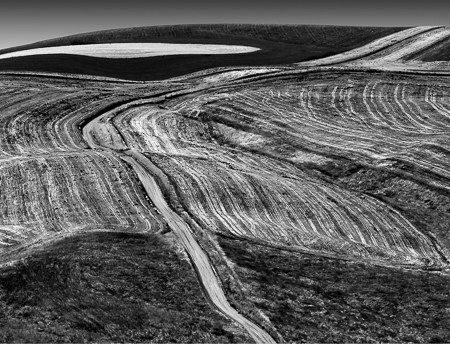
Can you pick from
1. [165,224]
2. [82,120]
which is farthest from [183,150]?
[165,224]

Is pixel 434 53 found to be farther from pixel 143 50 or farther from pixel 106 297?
pixel 106 297

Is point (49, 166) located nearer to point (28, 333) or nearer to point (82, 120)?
point (82, 120)

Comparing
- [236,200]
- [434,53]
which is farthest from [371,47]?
[236,200]

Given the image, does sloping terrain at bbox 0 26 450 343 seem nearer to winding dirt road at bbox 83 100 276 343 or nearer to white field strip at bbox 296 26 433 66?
winding dirt road at bbox 83 100 276 343

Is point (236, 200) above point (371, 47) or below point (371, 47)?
below

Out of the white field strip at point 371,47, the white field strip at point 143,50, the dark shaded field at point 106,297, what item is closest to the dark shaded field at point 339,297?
the dark shaded field at point 106,297

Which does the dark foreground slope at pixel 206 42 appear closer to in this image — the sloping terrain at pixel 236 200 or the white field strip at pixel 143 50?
the white field strip at pixel 143 50
